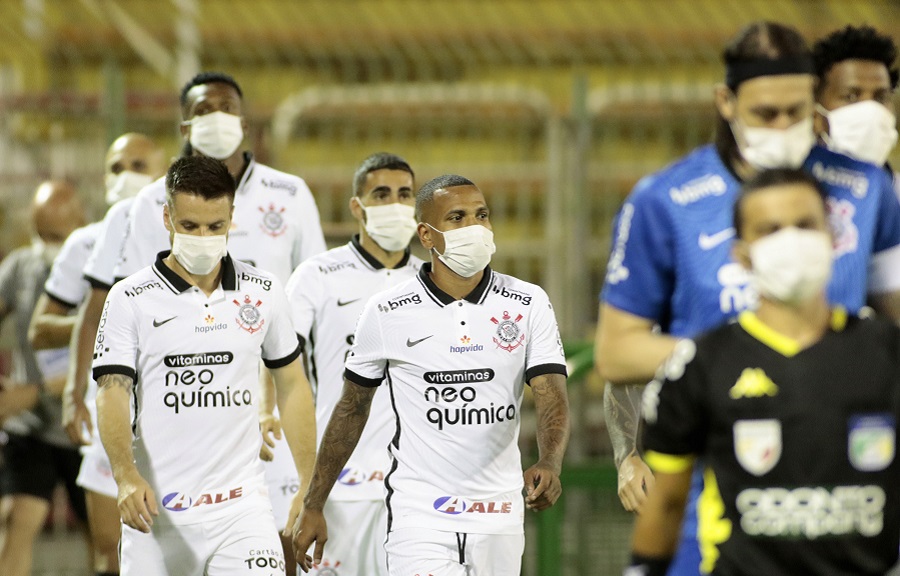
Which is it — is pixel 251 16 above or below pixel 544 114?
above

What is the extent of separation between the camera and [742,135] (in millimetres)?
3498

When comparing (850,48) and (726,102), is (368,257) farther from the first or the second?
(726,102)

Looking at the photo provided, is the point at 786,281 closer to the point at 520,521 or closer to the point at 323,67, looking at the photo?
the point at 520,521

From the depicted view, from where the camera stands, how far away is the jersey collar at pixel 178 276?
17.5 ft

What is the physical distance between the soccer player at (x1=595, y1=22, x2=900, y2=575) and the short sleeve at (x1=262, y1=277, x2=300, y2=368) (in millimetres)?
2092

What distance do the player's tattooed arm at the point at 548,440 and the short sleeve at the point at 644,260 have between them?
4.06 ft

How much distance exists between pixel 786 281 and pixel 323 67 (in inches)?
347

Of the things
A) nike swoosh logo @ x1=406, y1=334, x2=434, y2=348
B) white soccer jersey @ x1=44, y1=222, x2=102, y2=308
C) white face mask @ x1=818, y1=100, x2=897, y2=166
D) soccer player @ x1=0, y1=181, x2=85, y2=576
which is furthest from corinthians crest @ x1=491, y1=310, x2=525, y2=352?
soccer player @ x1=0, y1=181, x2=85, y2=576

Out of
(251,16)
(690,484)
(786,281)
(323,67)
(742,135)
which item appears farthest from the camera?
(251,16)

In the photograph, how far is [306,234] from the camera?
6656mm

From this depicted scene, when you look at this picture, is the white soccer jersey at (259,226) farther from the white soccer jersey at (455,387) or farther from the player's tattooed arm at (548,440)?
the player's tattooed arm at (548,440)

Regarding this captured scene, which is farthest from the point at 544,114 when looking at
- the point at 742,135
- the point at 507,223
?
the point at 742,135

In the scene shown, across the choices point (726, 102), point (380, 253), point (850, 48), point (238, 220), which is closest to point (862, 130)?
point (850, 48)

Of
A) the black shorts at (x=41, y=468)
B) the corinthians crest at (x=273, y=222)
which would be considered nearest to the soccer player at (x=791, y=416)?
the corinthians crest at (x=273, y=222)
